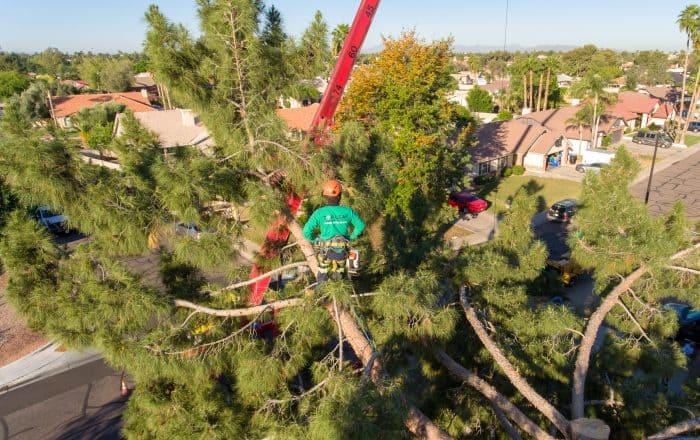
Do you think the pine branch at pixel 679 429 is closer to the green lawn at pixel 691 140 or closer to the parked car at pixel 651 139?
the parked car at pixel 651 139

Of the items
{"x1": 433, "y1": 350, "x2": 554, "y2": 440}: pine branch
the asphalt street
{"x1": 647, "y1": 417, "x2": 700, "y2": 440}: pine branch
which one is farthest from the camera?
the asphalt street

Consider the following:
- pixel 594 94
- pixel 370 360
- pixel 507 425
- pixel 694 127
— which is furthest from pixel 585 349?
pixel 694 127

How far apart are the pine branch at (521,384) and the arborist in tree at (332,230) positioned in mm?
2672

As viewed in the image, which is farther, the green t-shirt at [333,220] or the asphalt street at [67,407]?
the asphalt street at [67,407]

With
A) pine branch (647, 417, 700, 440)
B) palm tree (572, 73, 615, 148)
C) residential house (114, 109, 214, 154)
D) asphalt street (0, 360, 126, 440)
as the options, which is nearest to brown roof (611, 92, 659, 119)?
palm tree (572, 73, 615, 148)

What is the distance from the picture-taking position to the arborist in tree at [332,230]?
15.3 ft

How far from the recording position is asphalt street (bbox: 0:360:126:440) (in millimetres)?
10281

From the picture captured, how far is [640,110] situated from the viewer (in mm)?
44844

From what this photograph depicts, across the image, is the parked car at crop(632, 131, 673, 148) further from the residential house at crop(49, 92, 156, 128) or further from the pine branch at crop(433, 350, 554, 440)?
the residential house at crop(49, 92, 156, 128)

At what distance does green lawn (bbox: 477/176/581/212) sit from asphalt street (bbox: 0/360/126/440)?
20.7m

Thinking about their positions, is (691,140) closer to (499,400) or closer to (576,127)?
(576,127)

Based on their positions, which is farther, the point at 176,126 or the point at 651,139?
the point at 651,139

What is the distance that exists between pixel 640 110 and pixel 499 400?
50078 millimetres

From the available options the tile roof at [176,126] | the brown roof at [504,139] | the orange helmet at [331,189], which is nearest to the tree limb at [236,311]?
the orange helmet at [331,189]
